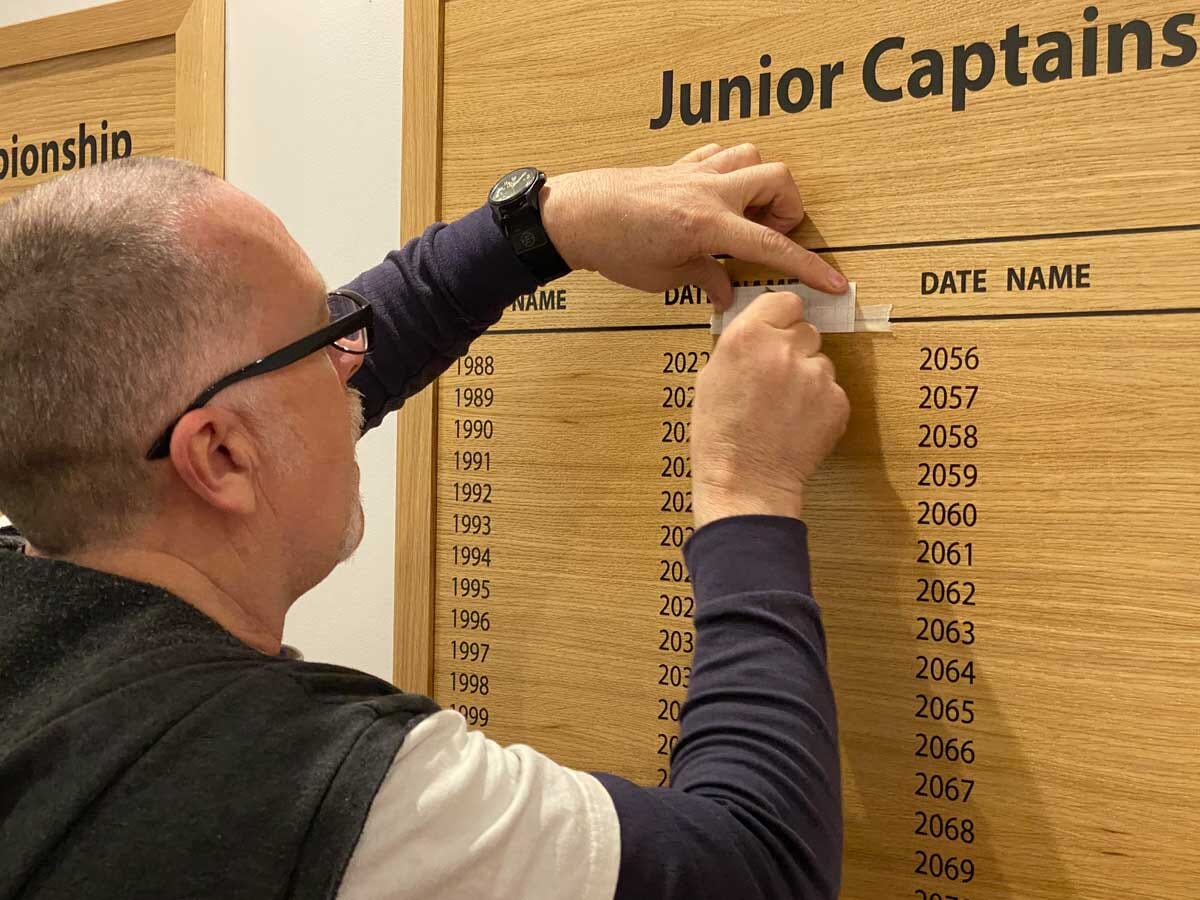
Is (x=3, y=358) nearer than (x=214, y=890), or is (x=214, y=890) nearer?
(x=214, y=890)

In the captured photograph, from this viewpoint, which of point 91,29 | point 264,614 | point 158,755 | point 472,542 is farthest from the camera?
point 91,29

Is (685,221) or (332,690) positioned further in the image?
(685,221)

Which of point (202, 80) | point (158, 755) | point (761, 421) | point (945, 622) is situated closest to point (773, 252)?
point (761, 421)

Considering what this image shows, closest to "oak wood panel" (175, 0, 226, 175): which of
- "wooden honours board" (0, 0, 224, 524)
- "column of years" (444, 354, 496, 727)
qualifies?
"wooden honours board" (0, 0, 224, 524)

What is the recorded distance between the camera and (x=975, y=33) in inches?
38.9

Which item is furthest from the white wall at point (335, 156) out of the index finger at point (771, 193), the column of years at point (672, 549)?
the index finger at point (771, 193)

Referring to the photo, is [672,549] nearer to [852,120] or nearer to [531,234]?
[531,234]

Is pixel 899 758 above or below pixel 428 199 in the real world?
below

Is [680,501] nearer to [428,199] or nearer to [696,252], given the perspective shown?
[696,252]

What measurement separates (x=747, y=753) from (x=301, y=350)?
0.48 metres

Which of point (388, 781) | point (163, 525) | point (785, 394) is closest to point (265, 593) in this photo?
point (163, 525)

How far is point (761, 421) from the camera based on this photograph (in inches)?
39.1

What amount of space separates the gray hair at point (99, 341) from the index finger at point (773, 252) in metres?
0.46

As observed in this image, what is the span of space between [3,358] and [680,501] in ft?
2.11
